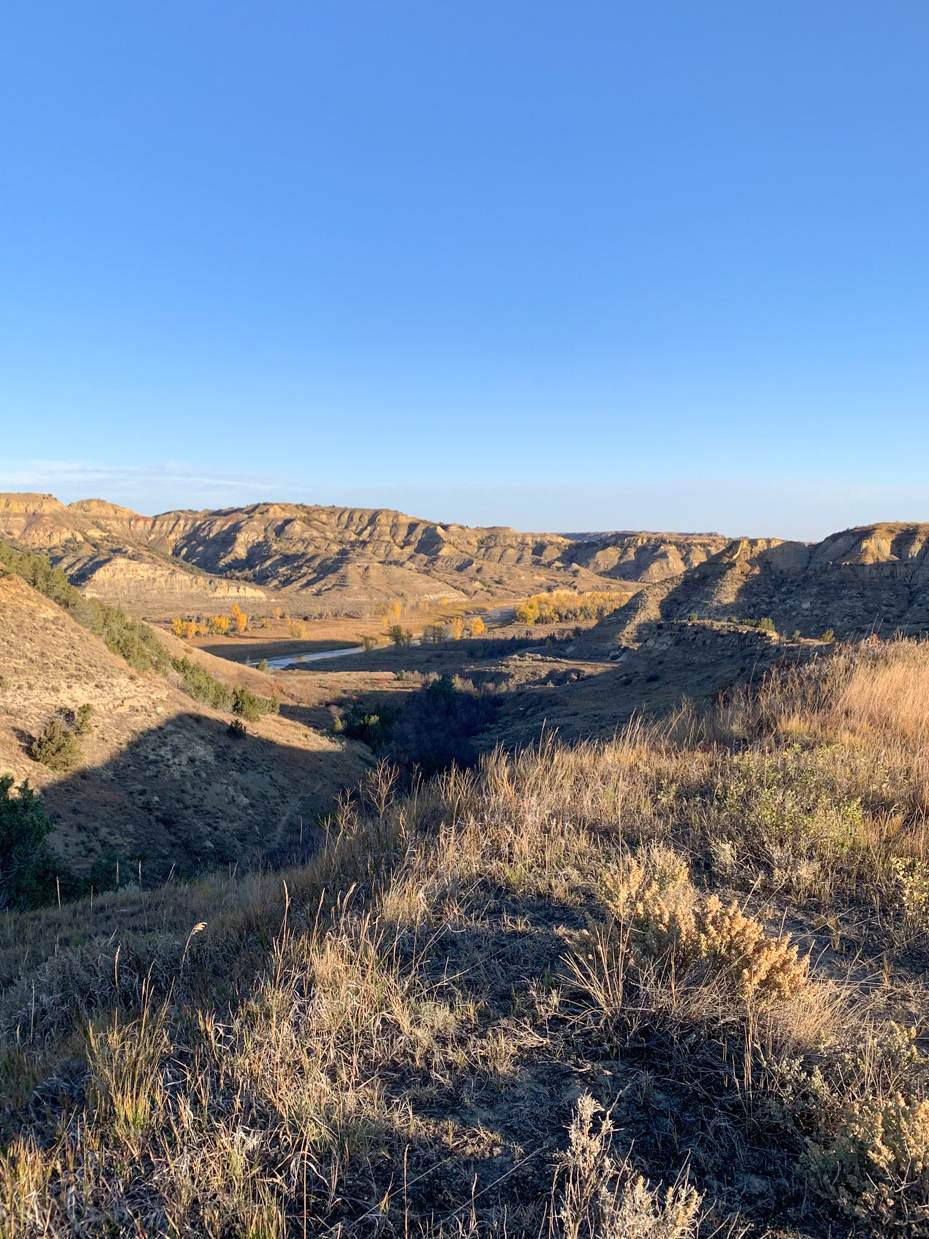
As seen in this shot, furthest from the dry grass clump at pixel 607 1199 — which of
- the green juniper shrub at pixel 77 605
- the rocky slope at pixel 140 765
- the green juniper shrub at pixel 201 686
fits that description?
the green juniper shrub at pixel 201 686

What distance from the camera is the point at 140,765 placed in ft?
79.0

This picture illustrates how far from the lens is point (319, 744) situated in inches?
1389

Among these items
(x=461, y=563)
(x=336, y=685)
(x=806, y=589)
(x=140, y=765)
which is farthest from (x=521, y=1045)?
(x=461, y=563)

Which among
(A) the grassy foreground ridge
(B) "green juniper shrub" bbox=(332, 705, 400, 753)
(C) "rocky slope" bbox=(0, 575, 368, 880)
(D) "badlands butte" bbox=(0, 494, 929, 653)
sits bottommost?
(B) "green juniper shrub" bbox=(332, 705, 400, 753)

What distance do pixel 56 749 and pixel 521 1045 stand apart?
901 inches

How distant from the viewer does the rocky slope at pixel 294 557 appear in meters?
121

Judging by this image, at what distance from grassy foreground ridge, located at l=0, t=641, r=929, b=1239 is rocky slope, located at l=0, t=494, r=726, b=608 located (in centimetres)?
11957

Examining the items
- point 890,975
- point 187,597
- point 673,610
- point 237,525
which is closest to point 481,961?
point 890,975

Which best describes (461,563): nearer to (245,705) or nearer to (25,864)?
(245,705)

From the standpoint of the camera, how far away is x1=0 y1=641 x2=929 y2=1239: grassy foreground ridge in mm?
2037

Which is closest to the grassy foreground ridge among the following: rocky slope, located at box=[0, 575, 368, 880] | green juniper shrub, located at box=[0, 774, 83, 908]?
green juniper shrub, located at box=[0, 774, 83, 908]

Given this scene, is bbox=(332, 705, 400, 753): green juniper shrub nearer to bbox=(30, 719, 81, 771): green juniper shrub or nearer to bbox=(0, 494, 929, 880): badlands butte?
bbox=(0, 494, 929, 880): badlands butte

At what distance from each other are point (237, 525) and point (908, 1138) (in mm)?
194067

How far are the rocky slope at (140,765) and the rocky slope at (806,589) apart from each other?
107 ft
